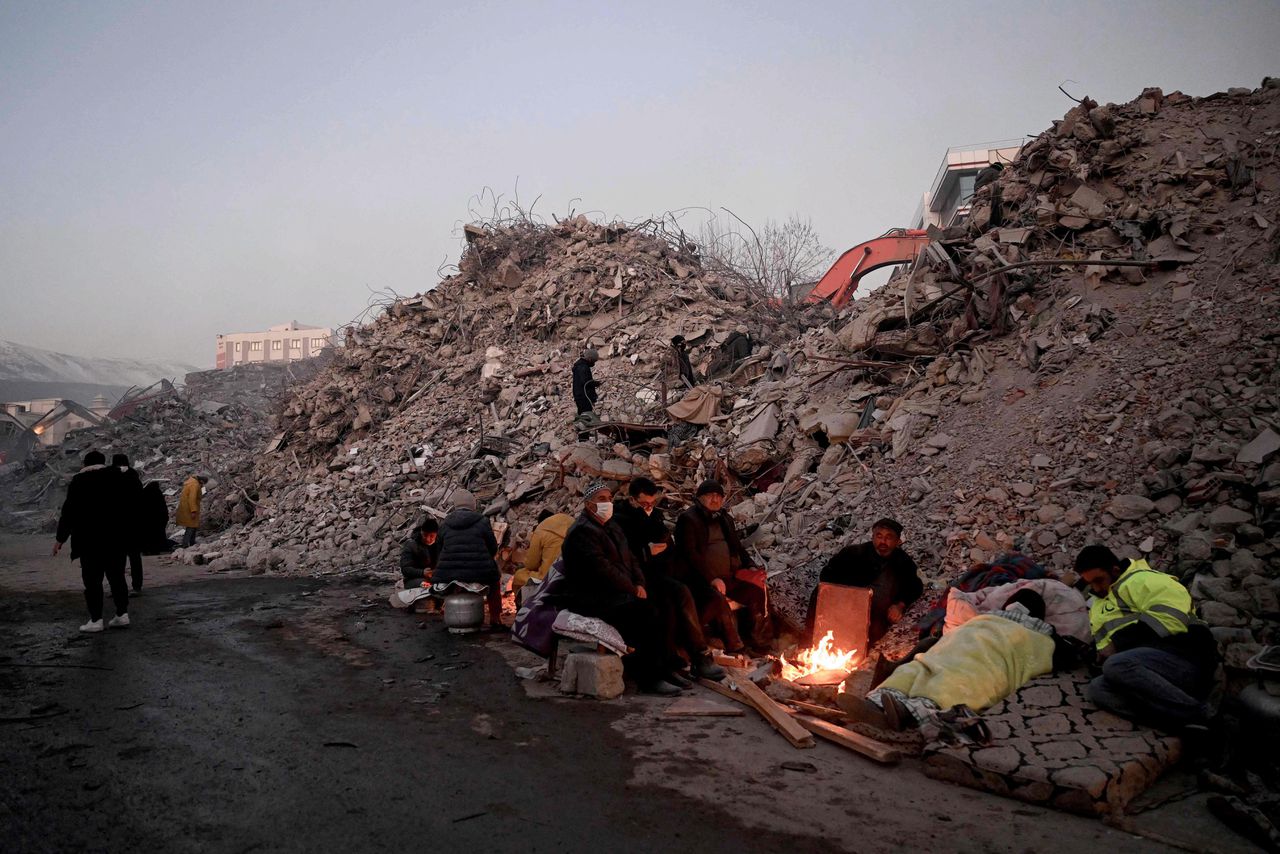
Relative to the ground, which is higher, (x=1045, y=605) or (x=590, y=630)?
(x=1045, y=605)

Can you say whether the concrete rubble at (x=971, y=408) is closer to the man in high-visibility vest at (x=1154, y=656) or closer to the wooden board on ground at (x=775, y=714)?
the man in high-visibility vest at (x=1154, y=656)

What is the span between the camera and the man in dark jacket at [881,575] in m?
6.09

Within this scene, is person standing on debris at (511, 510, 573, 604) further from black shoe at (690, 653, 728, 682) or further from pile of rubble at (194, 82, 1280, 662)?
pile of rubble at (194, 82, 1280, 662)

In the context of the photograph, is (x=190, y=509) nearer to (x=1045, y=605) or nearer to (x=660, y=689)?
(x=660, y=689)

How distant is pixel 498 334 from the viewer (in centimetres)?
1753

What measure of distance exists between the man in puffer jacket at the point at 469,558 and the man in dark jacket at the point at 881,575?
3164mm

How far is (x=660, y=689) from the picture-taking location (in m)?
5.36

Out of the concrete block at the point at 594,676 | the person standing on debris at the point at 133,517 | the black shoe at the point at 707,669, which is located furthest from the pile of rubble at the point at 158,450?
the black shoe at the point at 707,669

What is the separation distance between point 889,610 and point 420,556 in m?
5.27

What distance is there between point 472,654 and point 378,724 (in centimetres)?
206

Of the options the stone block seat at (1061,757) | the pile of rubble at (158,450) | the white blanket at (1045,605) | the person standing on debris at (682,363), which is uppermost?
the person standing on debris at (682,363)

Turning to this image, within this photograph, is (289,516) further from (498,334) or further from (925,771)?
(925,771)

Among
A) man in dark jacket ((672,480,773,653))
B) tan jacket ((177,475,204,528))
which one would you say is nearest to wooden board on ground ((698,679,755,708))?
man in dark jacket ((672,480,773,653))


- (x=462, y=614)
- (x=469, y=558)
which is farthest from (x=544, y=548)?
(x=462, y=614)
